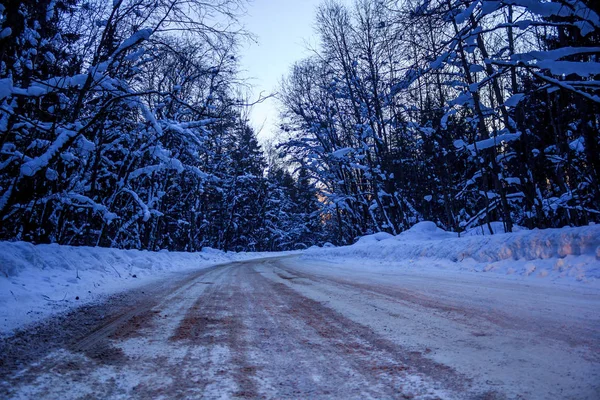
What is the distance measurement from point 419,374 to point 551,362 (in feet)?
2.14

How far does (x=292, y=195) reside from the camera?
1817 inches

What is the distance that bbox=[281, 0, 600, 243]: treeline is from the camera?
17.0ft

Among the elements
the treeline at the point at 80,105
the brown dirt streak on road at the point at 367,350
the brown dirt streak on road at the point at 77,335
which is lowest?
the brown dirt streak on road at the point at 367,350

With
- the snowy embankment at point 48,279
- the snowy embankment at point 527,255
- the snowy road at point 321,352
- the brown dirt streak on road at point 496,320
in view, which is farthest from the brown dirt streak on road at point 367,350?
the snowy embankment at point 527,255

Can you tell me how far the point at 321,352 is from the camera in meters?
1.72

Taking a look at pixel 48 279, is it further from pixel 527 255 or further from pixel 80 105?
pixel 527 255

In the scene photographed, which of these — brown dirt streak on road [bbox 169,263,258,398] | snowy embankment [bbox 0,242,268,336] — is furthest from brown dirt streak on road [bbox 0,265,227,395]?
brown dirt streak on road [bbox 169,263,258,398]

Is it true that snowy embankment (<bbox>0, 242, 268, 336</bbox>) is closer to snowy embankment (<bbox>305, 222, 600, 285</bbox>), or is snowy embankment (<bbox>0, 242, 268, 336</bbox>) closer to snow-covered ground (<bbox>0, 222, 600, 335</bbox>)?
snow-covered ground (<bbox>0, 222, 600, 335</bbox>)

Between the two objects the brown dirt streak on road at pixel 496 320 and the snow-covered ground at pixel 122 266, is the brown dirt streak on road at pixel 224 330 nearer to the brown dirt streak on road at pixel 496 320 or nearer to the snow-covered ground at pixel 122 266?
the snow-covered ground at pixel 122 266

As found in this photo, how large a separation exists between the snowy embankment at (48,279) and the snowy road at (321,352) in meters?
0.41

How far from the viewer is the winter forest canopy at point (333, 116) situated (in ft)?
17.0

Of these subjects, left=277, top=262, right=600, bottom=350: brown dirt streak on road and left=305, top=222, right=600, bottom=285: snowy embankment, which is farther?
left=305, top=222, right=600, bottom=285: snowy embankment

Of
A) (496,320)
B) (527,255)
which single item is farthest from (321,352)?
(527,255)

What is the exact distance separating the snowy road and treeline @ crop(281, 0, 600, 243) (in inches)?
143
